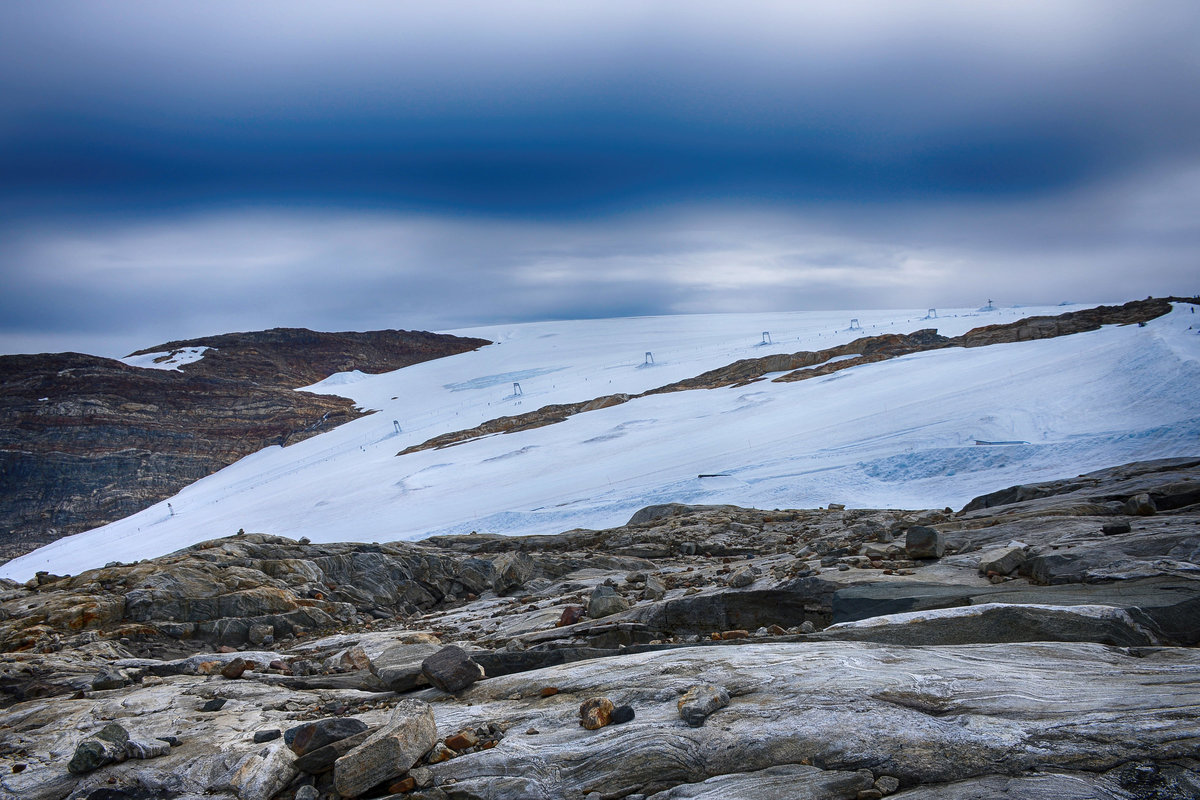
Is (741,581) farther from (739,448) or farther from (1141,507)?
(739,448)

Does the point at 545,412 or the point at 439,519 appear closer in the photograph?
the point at 439,519

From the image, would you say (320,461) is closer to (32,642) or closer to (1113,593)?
(32,642)

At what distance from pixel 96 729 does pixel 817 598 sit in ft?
25.4

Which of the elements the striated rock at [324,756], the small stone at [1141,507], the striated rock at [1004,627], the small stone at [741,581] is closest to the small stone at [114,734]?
the striated rock at [324,756]

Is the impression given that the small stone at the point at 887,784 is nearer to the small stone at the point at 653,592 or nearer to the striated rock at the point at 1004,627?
the striated rock at the point at 1004,627

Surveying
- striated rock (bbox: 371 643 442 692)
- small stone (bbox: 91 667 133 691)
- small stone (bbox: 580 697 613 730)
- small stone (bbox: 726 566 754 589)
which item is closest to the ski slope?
small stone (bbox: 726 566 754 589)

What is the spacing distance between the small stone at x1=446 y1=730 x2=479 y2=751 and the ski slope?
18.0 metres

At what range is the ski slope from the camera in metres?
22.5

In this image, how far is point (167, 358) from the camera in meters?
101

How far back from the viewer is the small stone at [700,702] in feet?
16.2

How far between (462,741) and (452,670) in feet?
4.87

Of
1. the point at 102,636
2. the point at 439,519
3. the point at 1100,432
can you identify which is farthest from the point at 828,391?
the point at 102,636

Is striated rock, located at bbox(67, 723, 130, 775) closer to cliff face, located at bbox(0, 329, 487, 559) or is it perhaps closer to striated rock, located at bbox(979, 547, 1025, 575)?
striated rock, located at bbox(979, 547, 1025, 575)

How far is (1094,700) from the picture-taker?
435 centimetres
